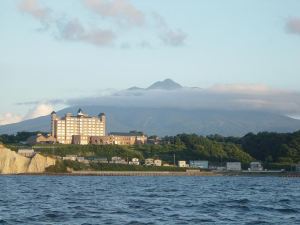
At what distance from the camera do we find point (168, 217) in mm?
38500

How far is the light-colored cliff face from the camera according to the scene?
14088cm

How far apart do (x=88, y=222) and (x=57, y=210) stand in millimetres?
6131

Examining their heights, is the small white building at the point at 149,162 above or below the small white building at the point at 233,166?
above

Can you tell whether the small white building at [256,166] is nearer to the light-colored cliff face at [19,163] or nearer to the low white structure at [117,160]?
the low white structure at [117,160]

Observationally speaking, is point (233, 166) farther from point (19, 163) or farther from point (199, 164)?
point (19, 163)

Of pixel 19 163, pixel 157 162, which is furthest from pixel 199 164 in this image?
pixel 19 163

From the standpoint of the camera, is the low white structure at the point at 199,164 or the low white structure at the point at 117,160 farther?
the low white structure at the point at 199,164

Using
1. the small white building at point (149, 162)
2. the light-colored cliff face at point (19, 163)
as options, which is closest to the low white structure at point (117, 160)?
the small white building at point (149, 162)

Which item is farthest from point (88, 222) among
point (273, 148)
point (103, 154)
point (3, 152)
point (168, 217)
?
point (273, 148)

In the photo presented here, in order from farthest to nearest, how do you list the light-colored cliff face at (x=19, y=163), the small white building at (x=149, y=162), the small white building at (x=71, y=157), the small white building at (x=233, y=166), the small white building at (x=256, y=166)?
the small white building at (x=233, y=166) → the small white building at (x=256, y=166) → the small white building at (x=149, y=162) → the small white building at (x=71, y=157) → the light-colored cliff face at (x=19, y=163)

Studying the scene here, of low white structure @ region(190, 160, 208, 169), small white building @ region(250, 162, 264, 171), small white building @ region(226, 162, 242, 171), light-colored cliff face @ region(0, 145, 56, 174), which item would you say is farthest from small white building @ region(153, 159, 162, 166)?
→ light-colored cliff face @ region(0, 145, 56, 174)

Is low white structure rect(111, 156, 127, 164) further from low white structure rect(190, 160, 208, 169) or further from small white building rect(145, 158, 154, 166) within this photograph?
low white structure rect(190, 160, 208, 169)

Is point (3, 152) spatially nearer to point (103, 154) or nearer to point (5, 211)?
point (103, 154)

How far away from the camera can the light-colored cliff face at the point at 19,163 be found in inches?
5546
